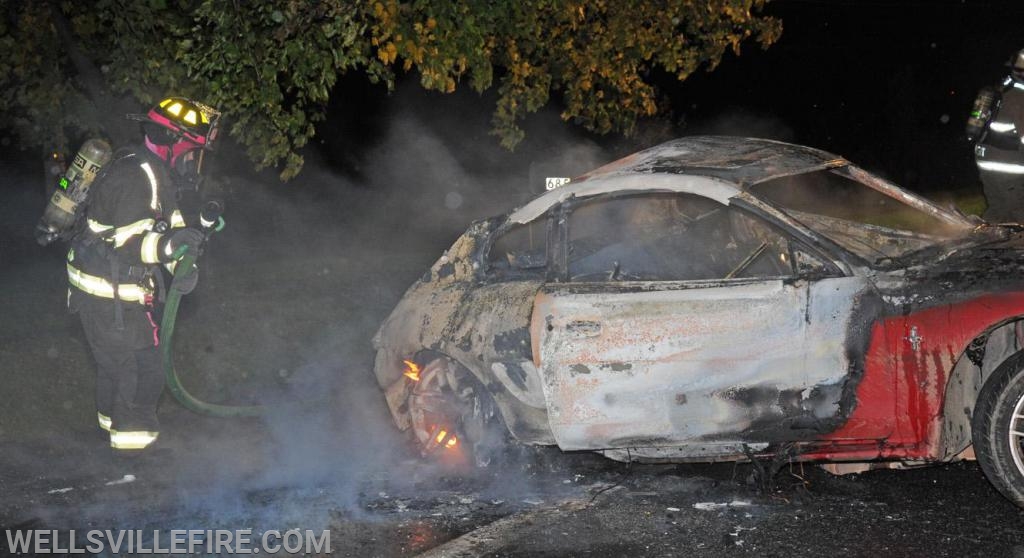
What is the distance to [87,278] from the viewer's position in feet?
20.4

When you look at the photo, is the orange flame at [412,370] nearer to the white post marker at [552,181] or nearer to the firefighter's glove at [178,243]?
the firefighter's glove at [178,243]

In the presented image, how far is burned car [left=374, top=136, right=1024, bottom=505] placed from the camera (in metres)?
4.80

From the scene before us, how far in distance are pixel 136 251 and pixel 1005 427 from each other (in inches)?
189

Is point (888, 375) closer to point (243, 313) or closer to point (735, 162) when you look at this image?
point (735, 162)

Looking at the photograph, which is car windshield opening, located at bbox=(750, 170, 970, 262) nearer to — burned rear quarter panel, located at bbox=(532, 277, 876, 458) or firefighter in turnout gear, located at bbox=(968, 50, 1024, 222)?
burned rear quarter panel, located at bbox=(532, 277, 876, 458)

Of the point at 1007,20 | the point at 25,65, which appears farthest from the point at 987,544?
the point at 1007,20

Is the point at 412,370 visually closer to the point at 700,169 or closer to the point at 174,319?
the point at 174,319

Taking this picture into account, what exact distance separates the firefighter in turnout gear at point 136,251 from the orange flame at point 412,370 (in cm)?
145

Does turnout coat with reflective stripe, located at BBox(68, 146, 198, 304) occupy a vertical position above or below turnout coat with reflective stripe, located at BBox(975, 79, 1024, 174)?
below

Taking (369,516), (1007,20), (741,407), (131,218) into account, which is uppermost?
(1007,20)

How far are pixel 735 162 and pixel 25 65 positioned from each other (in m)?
6.88

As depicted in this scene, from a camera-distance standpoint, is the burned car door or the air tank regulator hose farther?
the air tank regulator hose

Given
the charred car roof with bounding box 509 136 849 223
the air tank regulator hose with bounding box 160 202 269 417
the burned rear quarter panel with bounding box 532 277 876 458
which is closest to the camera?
the burned rear quarter panel with bounding box 532 277 876 458

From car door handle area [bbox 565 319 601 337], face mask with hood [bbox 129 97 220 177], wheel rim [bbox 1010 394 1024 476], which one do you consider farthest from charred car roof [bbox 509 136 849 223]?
face mask with hood [bbox 129 97 220 177]
